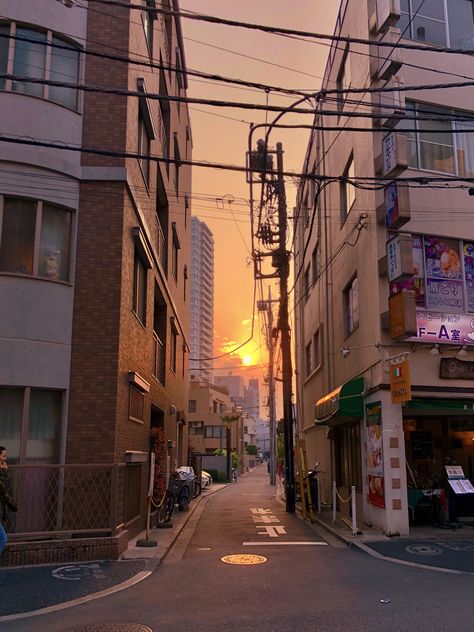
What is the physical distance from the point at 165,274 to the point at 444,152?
910 cm

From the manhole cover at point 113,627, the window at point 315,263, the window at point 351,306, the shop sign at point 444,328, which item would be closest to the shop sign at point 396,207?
the shop sign at point 444,328

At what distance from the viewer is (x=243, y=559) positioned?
377 inches

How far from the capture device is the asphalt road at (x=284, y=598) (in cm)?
594

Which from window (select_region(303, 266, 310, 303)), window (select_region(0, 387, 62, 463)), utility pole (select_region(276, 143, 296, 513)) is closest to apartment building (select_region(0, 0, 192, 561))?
window (select_region(0, 387, 62, 463))

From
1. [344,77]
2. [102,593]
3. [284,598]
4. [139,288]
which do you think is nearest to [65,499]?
[102,593]

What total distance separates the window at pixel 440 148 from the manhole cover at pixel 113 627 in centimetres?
1218

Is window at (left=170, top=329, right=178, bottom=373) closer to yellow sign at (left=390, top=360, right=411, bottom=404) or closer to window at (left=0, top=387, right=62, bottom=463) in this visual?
yellow sign at (left=390, top=360, right=411, bottom=404)

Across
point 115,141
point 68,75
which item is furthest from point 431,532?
point 68,75

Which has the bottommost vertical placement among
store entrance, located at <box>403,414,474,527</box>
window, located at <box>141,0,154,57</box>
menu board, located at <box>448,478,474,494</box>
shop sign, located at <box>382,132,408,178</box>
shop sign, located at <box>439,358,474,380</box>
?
menu board, located at <box>448,478,474,494</box>

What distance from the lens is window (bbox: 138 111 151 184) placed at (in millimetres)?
13710

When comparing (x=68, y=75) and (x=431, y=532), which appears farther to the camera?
(x=431, y=532)

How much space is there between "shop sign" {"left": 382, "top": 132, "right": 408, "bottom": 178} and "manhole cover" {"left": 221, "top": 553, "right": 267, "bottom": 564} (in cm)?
819

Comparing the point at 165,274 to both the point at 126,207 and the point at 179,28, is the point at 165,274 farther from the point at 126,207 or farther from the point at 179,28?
the point at 179,28

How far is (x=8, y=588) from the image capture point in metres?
7.46
